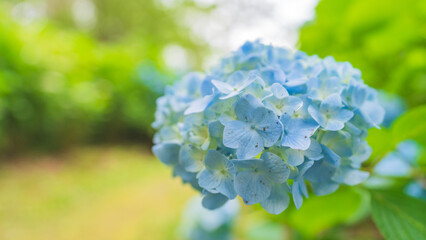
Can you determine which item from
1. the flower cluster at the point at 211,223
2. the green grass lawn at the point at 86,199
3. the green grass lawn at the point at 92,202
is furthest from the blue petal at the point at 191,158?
the green grass lawn at the point at 86,199

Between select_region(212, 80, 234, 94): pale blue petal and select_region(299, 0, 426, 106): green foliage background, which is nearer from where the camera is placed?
select_region(212, 80, 234, 94): pale blue petal

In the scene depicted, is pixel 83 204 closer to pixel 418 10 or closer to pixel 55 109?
pixel 55 109

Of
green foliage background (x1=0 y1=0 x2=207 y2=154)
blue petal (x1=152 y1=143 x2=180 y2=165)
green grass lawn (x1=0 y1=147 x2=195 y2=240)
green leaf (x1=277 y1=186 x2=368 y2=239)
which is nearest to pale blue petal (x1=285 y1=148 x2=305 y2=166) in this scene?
blue petal (x1=152 y1=143 x2=180 y2=165)

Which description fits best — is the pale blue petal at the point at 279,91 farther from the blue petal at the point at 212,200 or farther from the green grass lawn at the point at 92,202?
the green grass lawn at the point at 92,202

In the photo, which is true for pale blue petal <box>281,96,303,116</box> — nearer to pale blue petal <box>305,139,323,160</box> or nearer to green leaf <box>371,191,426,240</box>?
pale blue petal <box>305,139,323,160</box>

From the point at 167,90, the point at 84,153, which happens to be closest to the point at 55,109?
the point at 84,153

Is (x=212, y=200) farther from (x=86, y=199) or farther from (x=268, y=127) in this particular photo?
(x=86, y=199)
